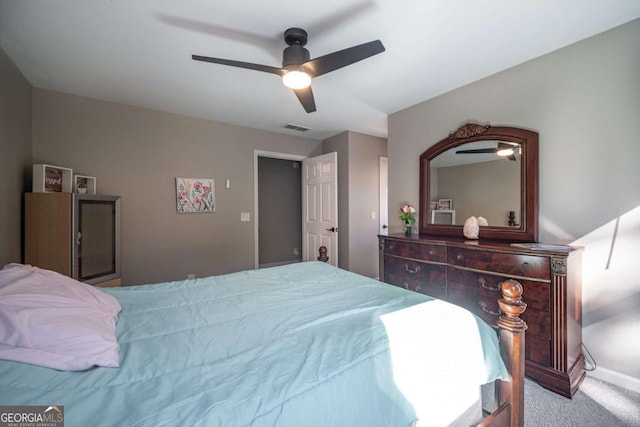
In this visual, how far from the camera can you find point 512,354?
3.76ft

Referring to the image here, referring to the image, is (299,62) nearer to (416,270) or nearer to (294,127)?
(416,270)

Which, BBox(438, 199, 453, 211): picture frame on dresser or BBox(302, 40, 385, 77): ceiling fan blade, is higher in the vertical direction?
BBox(302, 40, 385, 77): ceiling fan blade

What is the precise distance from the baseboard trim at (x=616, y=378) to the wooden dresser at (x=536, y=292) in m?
0.11

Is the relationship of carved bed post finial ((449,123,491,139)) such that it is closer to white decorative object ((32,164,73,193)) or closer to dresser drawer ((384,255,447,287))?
dresser drawer ((384,255,447,287))

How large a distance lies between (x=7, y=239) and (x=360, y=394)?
9.64 ft

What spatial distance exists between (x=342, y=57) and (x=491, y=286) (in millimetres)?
1998

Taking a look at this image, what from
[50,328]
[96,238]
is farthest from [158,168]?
[50,328]

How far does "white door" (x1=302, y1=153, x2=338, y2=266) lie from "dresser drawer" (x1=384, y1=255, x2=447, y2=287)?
1244 millimetres

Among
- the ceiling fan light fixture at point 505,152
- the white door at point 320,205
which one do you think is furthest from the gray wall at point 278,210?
the ceiling fan light fixture at point 505,152

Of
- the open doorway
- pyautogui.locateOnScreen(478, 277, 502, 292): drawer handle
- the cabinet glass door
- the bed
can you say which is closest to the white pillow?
the bed

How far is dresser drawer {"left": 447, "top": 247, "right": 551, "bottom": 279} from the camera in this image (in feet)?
5.83

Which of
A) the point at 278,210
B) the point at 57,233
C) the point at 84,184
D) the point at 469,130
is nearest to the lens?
the point at 57,233

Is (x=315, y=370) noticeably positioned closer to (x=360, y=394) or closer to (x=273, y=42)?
(x=360, y=394)

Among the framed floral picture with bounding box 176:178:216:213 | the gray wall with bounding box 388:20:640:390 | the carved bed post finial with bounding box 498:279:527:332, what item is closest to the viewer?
the carved bed post finial with bounding box 498:279:527:332
